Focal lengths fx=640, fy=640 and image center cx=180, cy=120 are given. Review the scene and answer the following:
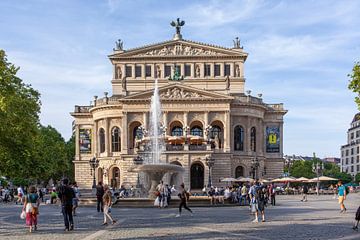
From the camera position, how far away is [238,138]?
91000 mm

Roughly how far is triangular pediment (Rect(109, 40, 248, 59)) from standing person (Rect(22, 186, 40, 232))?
73476 millimetres

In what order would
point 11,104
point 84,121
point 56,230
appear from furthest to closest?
point 84,121 < point 11,104 < point 56,230

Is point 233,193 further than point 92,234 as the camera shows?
Yes

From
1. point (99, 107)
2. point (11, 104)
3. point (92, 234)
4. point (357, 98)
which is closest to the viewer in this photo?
point (92, 234)

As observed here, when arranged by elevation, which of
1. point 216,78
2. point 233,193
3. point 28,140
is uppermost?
point 216,78

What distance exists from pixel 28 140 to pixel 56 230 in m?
27.5

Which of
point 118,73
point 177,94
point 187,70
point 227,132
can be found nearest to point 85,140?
point 118,73

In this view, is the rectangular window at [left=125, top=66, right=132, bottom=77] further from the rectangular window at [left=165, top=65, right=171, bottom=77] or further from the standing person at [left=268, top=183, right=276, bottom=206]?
the standing person at [left=268, top=183, right=276, bottom=206]

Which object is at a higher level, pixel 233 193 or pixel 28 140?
pixel 28 140

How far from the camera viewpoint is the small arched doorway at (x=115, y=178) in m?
90.6

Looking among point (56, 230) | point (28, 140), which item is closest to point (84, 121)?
point (28, 140)

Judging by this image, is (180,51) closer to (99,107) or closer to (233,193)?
(99,107)

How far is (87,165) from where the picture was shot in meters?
96.9

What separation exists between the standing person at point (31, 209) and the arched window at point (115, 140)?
6820cm
